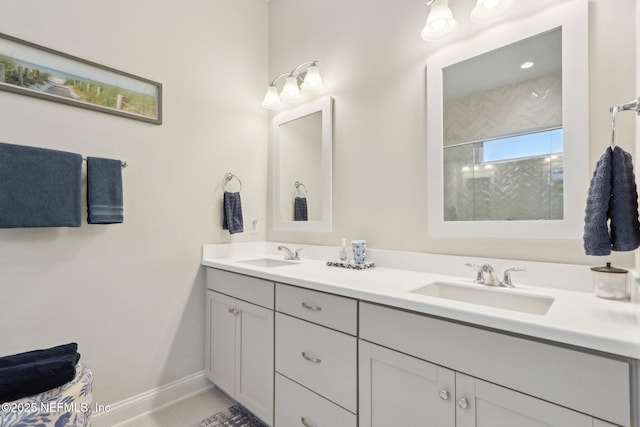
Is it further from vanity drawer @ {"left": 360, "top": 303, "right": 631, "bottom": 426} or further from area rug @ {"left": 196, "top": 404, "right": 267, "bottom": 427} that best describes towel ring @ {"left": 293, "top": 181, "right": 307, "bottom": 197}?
area rug @ {"left": 196, "top": 404, "right": 267, "bottom": 427}

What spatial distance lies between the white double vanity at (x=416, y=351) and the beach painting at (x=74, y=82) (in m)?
1.11

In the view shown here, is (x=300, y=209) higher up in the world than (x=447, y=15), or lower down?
lower down

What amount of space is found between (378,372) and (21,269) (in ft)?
5.46

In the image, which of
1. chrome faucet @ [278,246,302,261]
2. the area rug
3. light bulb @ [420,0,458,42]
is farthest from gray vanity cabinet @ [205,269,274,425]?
light bulb @ [420,0,458,42]

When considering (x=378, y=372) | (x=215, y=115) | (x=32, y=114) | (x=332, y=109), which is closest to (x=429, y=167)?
(x=332, y=109)

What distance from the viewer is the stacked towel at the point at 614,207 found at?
0.87 meters

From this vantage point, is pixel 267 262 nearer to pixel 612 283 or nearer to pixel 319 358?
pixel 319 358

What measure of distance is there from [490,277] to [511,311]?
15.3 inches

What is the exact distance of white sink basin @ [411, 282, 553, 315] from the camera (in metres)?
1.10

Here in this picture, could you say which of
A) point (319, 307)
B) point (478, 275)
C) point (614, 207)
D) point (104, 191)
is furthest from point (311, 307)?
point (104, 191)

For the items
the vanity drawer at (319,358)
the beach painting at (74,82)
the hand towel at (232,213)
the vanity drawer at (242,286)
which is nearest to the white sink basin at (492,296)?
the vanity drawer at (319,358)

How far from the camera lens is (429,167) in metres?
1.52

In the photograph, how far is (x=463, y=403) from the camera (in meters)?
0.89

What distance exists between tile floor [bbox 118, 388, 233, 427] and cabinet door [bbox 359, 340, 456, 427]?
1.13 metres
